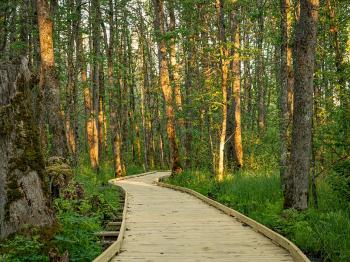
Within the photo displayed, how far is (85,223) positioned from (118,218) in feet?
12.0

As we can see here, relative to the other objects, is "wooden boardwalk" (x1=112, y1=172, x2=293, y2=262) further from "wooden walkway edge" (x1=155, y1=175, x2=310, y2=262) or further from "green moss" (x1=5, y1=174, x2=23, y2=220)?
"green moss" (x1=5, y1=174, x2=23, y2=220)

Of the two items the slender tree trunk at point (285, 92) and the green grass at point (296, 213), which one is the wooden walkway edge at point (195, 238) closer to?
the green grass at point (296, 213)

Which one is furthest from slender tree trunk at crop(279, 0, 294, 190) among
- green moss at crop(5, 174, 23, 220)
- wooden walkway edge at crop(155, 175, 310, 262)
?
green moss at crop(5, 174, 23, 220)

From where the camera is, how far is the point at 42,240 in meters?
6.62

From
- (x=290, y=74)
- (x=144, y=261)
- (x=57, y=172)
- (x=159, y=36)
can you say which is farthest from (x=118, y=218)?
(x=159, y=36)

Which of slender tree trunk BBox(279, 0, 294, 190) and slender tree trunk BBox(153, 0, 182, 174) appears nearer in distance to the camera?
slender tree trunk BBox(279, 0, 294, 190)

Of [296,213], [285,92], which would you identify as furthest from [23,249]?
[285,92]

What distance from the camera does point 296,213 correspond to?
366 inches

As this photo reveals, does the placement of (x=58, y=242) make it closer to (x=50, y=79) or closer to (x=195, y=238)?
(x=195, y=238)

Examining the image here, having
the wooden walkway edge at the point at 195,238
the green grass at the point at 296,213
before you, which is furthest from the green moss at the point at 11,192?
the green grass at the point at 296,213

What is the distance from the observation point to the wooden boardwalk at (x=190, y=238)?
23.1 feet

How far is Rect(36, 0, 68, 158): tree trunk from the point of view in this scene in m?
13.1

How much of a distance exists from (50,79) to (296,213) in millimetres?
8287

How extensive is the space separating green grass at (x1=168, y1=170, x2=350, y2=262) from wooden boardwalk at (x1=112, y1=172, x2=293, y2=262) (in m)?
0.55
